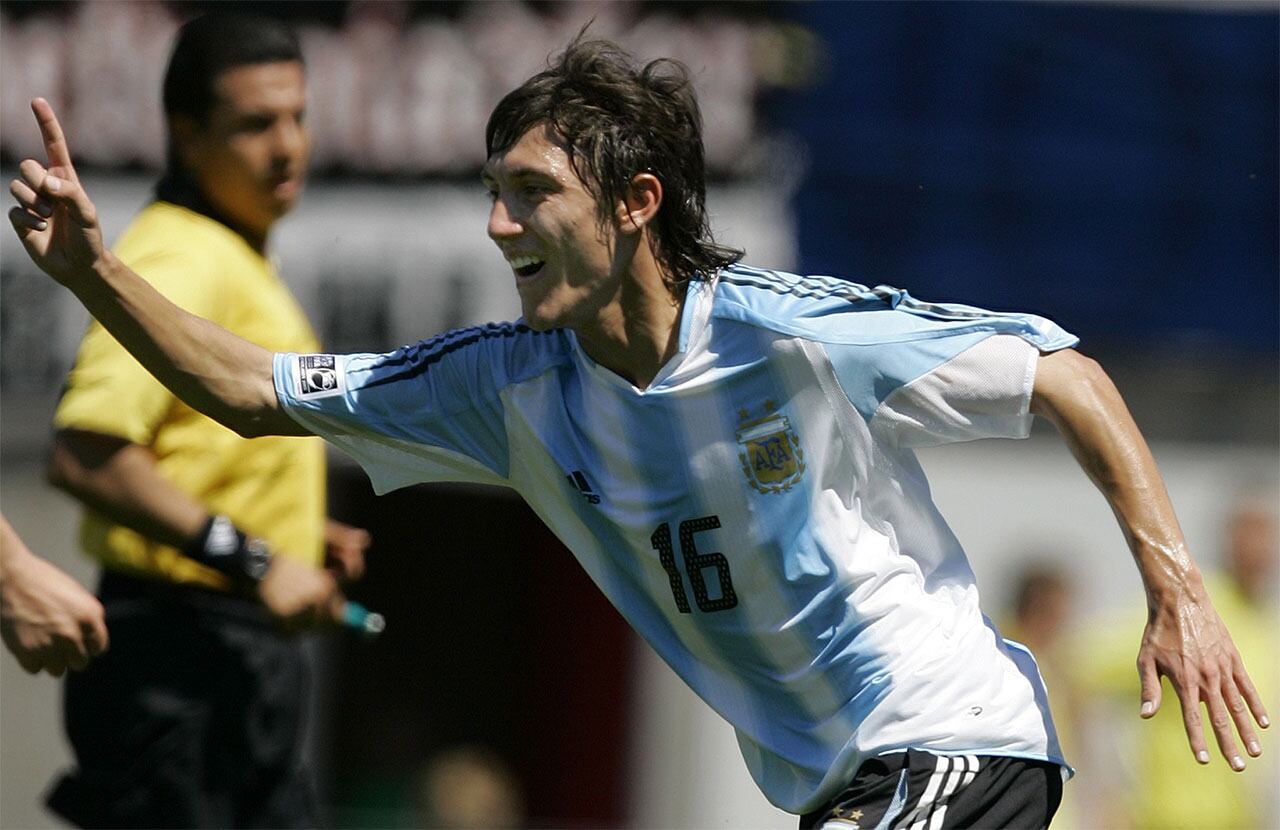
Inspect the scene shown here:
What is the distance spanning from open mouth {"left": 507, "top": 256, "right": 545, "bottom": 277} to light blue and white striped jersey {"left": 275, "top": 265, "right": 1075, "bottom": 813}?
0.23m

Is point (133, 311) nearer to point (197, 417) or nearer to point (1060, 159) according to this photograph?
point (197, 417)

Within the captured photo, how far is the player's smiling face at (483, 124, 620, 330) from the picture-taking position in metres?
3.77

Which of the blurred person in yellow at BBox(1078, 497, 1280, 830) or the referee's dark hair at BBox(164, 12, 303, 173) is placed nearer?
the referee's dark hair at BBox(164, 12, 303, 173)

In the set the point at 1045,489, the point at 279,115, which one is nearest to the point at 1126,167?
the point at 1045,489

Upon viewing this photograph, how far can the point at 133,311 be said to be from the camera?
148 inches

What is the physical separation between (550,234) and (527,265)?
0.08 metres

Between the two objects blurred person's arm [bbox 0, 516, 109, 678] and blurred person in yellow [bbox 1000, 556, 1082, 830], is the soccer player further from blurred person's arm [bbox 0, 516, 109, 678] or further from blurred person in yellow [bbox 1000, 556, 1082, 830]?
blurred person in yellow [bbox 1000, 556, 1082, 830]

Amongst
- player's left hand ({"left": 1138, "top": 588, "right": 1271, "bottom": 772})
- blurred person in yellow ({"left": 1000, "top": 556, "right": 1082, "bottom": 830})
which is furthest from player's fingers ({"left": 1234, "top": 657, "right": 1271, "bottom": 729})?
blurred person in yellow ({"left": 1000, "top": 556, "right": 1082, "bottom": 830})

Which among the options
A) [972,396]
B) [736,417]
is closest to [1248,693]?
[972,396]

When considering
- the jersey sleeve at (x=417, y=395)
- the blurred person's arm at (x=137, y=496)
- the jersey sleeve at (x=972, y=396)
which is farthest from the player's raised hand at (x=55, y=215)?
the jersey sleeve at (x=972, y=396)

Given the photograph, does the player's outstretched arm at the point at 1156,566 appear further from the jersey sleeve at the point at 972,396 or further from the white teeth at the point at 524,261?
the white teeth at the point at 524,261

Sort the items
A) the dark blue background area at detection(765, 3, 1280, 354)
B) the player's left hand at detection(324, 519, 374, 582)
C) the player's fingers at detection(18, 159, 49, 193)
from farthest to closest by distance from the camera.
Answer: the dark blue background area at detection(765, 3, 1280, 354) → the player's left hand at detection(324, 519, 374, 582) → the player's fingers at detection(18, 159, 49, 193)

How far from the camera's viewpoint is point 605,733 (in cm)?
1206

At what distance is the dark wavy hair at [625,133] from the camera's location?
12.6ft
